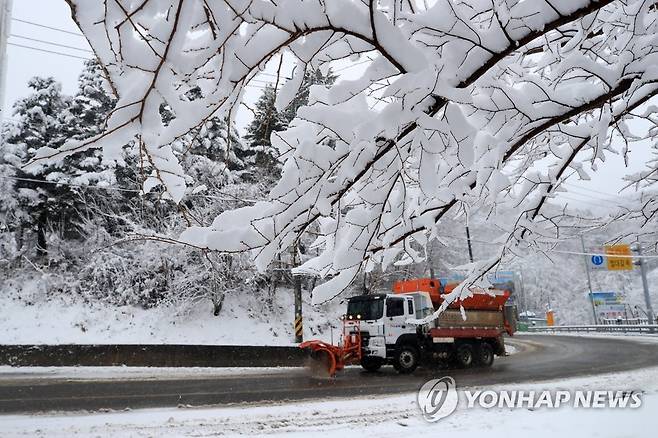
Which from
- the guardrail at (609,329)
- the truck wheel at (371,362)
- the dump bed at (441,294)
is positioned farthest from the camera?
the guardrail at (609,329)

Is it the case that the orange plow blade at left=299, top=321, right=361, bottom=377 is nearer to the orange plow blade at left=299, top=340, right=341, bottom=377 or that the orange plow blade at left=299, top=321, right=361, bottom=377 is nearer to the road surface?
the orange plow blade at left=299, top=340, right=341, bottom=377

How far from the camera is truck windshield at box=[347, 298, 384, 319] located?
576 inches

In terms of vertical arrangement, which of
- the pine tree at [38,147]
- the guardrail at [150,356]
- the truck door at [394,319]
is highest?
the pine tree at [38,147]

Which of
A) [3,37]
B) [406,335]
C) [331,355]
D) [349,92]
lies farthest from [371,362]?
[3,37]

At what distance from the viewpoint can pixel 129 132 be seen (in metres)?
1.58

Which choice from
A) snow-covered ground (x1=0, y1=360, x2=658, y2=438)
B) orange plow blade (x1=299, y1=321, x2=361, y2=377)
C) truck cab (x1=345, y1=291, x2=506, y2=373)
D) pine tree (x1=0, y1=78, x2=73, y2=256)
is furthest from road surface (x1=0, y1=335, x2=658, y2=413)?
pine tree (x1=0, y1=78, x2=73, y2=256)

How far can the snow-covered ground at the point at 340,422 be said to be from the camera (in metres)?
5.91

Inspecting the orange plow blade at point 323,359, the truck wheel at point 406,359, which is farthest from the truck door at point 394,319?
the orange plow blade at point 323,359

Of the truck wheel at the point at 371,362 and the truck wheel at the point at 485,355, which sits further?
the truck wheel at the point at 485,355

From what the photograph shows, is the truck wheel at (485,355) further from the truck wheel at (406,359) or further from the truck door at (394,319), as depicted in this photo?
the truck door at (394,319)

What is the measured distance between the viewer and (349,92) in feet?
6.50

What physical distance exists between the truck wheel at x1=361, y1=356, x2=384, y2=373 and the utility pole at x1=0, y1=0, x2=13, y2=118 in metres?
13.3

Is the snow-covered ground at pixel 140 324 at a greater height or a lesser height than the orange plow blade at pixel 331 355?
greater

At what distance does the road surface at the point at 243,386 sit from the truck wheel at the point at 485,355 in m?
0.35
